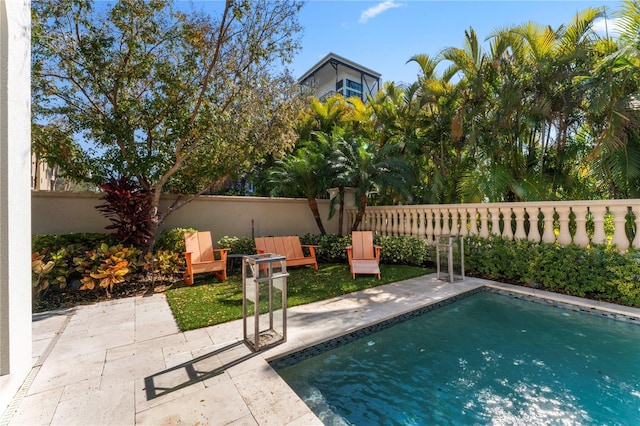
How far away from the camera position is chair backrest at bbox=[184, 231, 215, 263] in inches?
295

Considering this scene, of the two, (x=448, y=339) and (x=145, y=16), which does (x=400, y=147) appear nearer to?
(x=448, y=339)

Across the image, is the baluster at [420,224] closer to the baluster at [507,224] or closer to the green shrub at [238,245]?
the baluster at [507,224]

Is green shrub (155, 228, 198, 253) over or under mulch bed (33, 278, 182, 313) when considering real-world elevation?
over

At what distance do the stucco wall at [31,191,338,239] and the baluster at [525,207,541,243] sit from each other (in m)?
7.34

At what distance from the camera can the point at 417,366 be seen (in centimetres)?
372

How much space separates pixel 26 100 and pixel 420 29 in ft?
31.5

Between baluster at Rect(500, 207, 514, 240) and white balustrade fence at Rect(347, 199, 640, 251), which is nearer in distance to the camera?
white balustrade fence at Rect(347, 199, 640, 251)

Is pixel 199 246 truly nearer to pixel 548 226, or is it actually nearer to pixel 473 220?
pixel 473 220

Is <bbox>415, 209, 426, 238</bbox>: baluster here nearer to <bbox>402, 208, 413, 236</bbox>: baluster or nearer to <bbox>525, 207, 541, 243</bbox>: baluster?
<bbox>402, 208, 413, 236</bbox>: baluster

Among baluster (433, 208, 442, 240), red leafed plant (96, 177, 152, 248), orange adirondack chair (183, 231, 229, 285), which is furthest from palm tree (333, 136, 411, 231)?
red leafed plant (96, 177, 152, 248)

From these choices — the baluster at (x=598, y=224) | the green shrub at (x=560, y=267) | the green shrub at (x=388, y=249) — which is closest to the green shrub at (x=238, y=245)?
the green shrub at (x=388, y=249)

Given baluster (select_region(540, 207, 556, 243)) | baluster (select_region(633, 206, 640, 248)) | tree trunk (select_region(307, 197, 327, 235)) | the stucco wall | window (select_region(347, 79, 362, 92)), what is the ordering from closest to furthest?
baluster (select_region(633, 206, 640, 248)), baluster (select_region(540, 207, 556, 243)), the stucco wall, tree trunk (select_region(307, 197, 327, 235)), window (select_region(347, 79, 362, 92))

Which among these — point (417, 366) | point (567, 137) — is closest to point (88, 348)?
point (417, 366)

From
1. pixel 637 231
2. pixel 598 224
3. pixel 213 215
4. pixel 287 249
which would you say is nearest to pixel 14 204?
pixel 287 249
